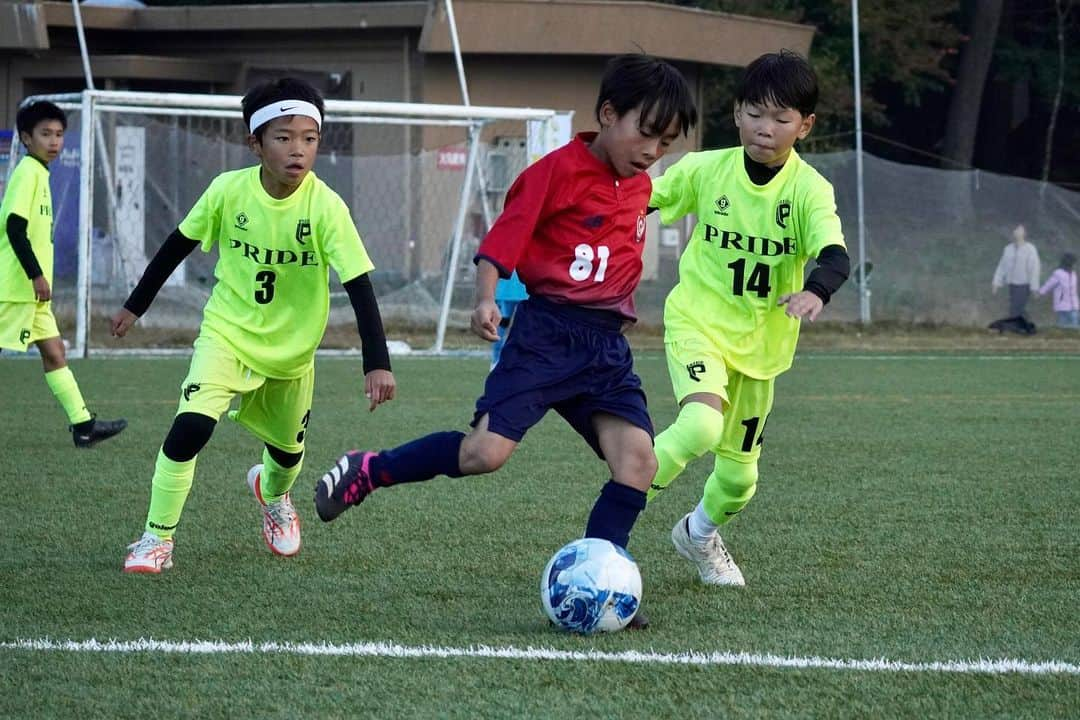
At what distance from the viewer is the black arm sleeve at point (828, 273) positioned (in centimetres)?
479

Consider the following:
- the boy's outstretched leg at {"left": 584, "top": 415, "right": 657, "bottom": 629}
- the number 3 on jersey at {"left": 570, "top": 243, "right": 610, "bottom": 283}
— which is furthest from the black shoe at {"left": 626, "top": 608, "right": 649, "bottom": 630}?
the number 3 on jersey at {"left": 570, "top": 243, "right": 610, "bottom": 283}

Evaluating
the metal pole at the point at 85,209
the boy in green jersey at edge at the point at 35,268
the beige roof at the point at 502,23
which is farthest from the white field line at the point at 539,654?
the beige roof at the point at 502,23

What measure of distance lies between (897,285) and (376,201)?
6178 mm

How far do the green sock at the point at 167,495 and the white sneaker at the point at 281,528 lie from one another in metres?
0.42

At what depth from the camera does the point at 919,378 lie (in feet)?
44.5

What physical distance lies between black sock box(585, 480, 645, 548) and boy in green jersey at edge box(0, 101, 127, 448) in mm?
4828

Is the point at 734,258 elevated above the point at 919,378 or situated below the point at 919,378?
above

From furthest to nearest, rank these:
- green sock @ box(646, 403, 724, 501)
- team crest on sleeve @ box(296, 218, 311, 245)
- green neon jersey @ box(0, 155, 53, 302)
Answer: green neon jersey @ box(0, 155, 53, 302) < team crest on sleeve @ box(296, 218, 311, 245) < green sock @ box(646, 403, 724, 501)

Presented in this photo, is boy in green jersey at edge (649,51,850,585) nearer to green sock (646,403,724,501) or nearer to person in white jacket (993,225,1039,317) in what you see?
green sock (646,403,724,501)

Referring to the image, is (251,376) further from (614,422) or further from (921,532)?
(921,532)

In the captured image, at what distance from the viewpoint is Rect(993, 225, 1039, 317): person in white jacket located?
1844cm

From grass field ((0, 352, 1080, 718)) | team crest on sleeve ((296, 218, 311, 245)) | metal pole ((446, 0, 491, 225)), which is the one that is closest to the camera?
grass field ((0, 352, 1080, 718))

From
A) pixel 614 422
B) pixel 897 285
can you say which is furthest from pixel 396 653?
pixel 897 285

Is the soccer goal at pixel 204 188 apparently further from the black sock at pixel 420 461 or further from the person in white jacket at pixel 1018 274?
the black sock at pixel 420 461
